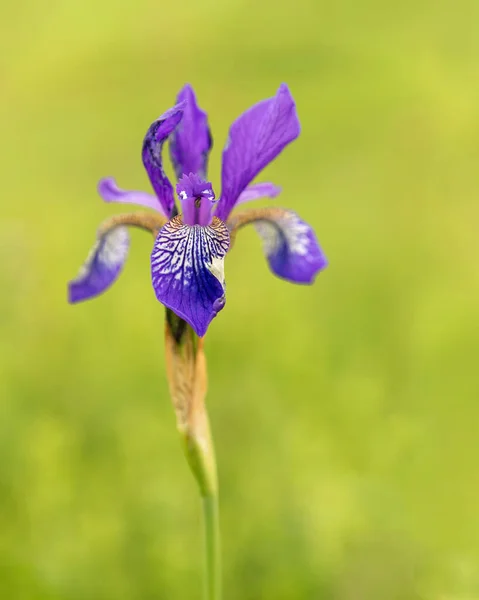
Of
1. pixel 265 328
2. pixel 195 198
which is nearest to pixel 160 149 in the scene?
pixel 195 198

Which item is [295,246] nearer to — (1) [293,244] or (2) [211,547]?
(1) [293,244]

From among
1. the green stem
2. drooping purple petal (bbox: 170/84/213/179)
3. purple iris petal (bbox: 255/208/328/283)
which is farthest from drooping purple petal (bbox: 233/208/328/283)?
the green stem

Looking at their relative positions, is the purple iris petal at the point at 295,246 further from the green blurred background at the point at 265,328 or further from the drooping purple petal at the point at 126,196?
the green blurred background at the point at 265,328

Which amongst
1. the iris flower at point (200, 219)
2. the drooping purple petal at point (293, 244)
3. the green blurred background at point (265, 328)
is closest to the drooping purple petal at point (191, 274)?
the iris flower at point (200, 219)

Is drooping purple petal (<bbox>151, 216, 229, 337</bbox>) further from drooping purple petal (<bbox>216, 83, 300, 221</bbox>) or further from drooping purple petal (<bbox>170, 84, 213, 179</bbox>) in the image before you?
drooping purple petal (<bbox>170, 84, 213, 179</bbox>)

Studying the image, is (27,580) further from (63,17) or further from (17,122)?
(63,17)

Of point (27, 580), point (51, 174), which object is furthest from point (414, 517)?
point (51, 174)
